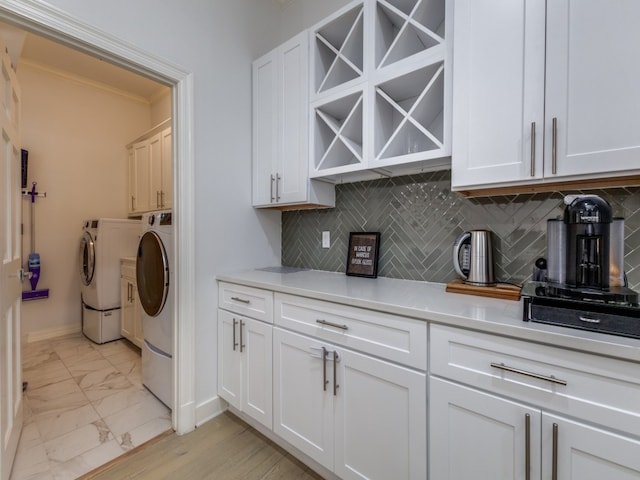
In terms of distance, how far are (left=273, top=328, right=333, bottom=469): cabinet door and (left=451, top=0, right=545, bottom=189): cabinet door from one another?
103 centimetres

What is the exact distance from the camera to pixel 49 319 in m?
3.37

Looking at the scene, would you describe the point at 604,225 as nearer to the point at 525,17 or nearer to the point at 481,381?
the point at 481,381

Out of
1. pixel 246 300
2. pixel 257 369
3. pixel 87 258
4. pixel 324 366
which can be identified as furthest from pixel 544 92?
pixel 87 258

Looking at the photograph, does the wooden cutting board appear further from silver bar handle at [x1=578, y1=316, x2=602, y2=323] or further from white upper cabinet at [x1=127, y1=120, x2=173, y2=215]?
white upper cabinet at [x1=127, y1=120, x2=173, y2=215]

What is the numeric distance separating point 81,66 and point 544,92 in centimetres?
427

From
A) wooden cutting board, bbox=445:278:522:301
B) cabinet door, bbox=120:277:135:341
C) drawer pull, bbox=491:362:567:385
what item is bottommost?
cabinet door, bbox=120:277:135:341

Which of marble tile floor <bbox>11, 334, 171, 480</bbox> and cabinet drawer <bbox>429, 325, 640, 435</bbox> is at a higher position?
cabinet drawer <bbox>429, 325, 640, 435</bbox>

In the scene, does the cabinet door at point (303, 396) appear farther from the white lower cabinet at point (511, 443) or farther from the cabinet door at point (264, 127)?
the cabinet door at point (264, 127)

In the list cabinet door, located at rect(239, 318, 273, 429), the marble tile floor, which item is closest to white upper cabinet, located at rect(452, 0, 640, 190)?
cabinet door, located at rect(239, 318, 273, 429)

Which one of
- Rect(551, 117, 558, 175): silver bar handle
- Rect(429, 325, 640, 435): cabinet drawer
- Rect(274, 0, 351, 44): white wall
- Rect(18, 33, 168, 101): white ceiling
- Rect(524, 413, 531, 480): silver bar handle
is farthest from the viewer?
Rect(18, 33, 168, 101): white ceiling

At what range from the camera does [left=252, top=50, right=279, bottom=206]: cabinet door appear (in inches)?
79.0

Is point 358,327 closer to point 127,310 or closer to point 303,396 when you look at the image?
point 303,396

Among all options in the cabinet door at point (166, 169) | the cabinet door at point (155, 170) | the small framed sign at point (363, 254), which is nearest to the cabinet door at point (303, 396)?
the small framed sign at point (363, 254)

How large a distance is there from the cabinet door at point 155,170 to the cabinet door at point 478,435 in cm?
335
